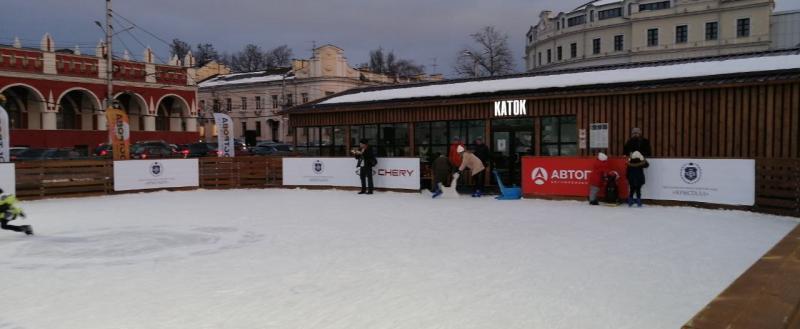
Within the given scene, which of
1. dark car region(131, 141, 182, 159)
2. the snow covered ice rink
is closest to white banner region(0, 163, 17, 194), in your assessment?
the snow covered ice rink

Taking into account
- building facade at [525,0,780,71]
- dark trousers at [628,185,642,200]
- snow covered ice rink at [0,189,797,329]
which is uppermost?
building facade at [525,0,780,71]

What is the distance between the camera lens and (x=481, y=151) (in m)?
17.2

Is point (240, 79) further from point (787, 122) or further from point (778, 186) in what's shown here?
point (778, 186)

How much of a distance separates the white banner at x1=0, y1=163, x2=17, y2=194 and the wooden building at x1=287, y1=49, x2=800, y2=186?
32.9 feet

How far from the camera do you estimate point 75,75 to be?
40375 millimetres

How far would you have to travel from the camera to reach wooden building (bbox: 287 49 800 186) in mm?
13898

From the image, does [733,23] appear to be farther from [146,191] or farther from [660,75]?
[146,191]

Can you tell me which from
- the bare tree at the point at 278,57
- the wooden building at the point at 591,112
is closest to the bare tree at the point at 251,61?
the bare tree at the point at 278,57

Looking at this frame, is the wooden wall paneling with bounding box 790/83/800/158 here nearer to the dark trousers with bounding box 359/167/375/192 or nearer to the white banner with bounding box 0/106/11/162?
the dark trousers with bounding box 359/167/375/192

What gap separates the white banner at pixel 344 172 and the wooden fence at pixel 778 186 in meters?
8.93

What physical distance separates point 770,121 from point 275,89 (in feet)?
187

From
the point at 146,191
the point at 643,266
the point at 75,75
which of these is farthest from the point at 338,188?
the point at 75,75

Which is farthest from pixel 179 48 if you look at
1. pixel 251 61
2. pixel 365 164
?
pixel 365 164

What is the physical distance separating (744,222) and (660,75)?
6589 millimetres
